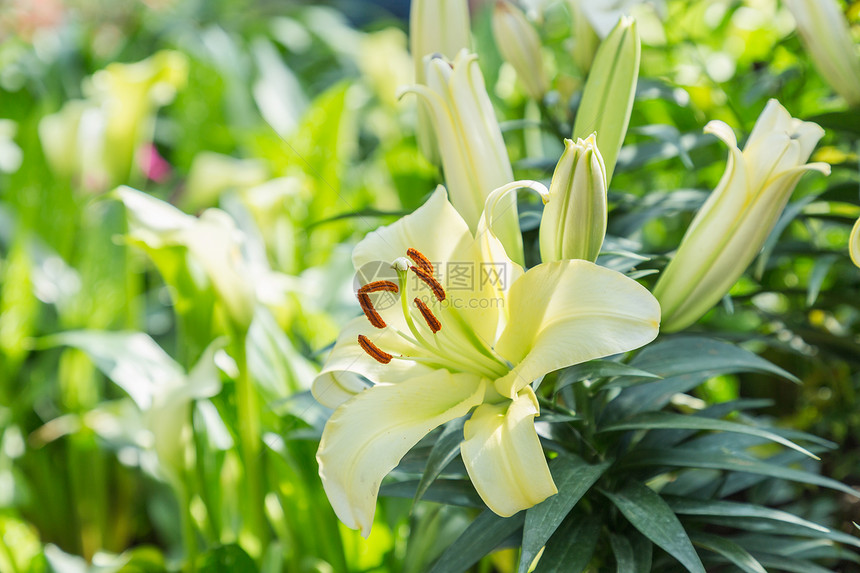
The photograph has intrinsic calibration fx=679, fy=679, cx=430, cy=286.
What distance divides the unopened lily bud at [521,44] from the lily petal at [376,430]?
1.15 ft

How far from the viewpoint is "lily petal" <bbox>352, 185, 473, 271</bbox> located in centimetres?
45

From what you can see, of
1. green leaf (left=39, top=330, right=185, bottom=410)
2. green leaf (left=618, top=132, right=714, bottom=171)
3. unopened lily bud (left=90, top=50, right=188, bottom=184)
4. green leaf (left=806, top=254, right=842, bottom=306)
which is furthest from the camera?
unopened lily bud (left=90, top=50, right=188, bottom=184)

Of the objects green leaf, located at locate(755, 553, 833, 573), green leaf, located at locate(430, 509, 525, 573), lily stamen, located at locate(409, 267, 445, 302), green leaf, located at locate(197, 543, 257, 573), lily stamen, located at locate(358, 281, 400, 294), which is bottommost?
green leaf, located at locate(197, 543, 257, 573)

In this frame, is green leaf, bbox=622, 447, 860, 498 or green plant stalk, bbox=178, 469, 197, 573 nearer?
green leaf, bbox=622, 447, 860, 498

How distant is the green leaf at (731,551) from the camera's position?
45 centimetres

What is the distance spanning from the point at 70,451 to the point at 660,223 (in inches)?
40.2

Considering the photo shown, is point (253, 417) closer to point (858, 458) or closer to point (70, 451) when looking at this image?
point (70, 451)

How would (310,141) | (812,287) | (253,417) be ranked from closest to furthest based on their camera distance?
(812,287)
(253,417)
(310,141)

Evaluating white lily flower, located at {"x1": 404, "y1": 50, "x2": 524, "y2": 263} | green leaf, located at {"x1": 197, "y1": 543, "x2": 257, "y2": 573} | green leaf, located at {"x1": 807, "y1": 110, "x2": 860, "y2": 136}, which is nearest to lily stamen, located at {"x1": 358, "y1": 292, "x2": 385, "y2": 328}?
white lily flower, located at {"x1": 404, "y1": 50, "x2": 524, "y2": 263}

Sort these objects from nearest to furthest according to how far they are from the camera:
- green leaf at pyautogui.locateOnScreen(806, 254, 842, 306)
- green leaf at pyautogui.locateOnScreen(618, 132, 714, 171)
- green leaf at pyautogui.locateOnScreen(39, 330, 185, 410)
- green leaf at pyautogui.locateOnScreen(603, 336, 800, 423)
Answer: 1. green leaf at pyautogui.locateOnScreen(603, 336, 800, 423)
2. green leaf at pyautogui.locateOnScreen(806, 254, 842, 306)
3. green leaf at pyautogui.locateOnScreen(618, 132, 714, 171)
4. green leaf at pyautogui.locateOnScreen(39, 330, 185, 410)

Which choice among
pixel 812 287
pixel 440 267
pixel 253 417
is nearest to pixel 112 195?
pixel 253 417

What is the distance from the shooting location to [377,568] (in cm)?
77

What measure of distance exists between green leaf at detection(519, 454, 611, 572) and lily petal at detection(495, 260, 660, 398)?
0.07 m

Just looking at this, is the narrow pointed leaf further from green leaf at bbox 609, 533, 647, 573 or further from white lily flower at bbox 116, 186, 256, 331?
white lily flower at bbox 116, 186, 256, 331
